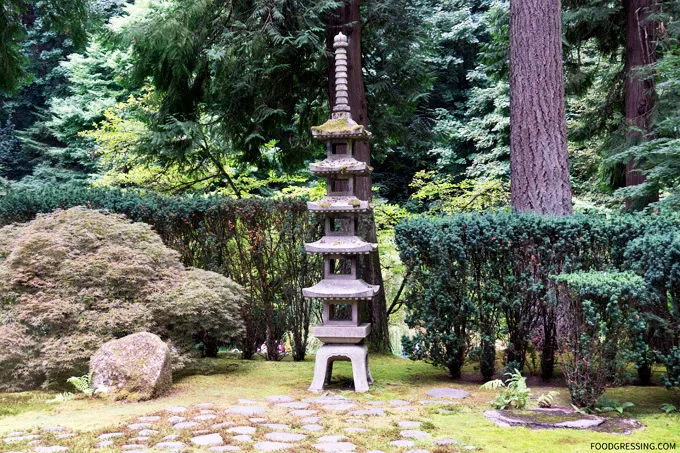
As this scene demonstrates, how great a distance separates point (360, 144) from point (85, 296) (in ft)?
12.6

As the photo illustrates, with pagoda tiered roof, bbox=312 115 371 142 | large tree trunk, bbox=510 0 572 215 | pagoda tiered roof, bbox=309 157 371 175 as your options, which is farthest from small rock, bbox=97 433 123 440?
large tree trunk, bbox=510 0 572 215

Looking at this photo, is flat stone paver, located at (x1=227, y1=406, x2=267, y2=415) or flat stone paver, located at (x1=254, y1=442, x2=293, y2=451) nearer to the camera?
flat stone paver, located at (x1=254, y1=442, x2=293, y2=451)

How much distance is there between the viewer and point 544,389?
5.02 meters

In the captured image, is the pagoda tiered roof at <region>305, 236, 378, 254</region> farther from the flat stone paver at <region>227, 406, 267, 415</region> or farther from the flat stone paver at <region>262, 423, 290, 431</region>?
the flat stone paver at <region>262, 423, 290, 431</region>

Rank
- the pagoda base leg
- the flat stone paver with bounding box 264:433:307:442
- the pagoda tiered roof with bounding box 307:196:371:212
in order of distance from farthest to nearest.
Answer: the pagoda tiered roof with bounding box 307:196:371:212
the pagoda base leg
the flat stone paver with bounding box 264:433:307:442

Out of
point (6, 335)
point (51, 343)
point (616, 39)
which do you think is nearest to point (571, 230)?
point (51, 343)

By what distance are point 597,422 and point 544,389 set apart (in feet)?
3.73

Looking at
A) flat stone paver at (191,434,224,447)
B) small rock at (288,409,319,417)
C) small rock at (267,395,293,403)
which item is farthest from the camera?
small rock at (267,395,293,403)

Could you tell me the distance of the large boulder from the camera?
472 cm

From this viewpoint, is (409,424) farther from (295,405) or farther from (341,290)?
(341,290)

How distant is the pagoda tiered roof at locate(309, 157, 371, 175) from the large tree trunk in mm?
1854

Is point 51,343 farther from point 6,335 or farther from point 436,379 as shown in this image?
point 436,379

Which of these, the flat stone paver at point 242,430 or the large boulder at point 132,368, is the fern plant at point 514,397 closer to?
the flat stone paver at point 242,430

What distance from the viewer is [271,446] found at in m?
3.34
